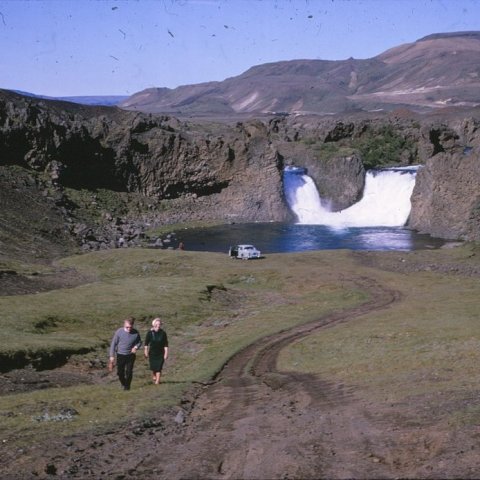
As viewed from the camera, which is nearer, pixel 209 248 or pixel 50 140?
pixel 209 248

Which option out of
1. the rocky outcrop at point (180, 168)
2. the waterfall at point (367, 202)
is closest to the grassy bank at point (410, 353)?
the waterfall at point (367, 202)

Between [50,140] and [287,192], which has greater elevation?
[50,140]

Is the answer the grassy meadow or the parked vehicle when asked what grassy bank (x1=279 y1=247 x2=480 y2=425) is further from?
the parked vehicle

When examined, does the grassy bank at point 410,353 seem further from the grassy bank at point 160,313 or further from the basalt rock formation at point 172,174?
the basalt rock formation at point 172,174

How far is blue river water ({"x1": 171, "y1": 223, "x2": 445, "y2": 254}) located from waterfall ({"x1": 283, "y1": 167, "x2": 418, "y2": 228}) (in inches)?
250

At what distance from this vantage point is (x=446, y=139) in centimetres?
15725

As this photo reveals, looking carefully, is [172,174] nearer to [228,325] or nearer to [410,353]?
[228,325]

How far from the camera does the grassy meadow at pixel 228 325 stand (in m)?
27.0

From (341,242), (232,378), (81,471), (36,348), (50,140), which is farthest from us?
(50,140)

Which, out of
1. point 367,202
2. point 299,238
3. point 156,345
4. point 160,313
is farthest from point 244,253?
point 367,202

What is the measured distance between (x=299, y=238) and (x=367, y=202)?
103 ft

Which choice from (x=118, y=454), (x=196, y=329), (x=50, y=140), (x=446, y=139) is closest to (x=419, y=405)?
(x=118, y=454)

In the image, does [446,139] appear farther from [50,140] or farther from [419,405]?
[419,405]

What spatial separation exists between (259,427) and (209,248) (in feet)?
292
